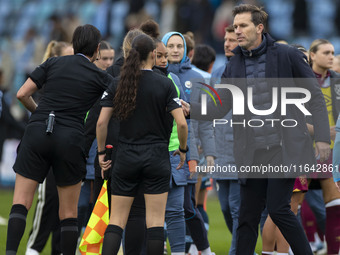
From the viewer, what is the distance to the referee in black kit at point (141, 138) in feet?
19.0

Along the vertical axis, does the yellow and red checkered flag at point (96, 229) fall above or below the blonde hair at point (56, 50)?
below

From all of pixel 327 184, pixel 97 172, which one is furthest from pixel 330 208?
pixel 97 172

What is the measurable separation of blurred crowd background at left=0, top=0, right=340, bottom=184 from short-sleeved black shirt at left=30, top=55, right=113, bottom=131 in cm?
1300

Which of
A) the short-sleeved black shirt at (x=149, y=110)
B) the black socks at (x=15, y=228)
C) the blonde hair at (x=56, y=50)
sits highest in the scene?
the blonde hair at (x=56, y=50)

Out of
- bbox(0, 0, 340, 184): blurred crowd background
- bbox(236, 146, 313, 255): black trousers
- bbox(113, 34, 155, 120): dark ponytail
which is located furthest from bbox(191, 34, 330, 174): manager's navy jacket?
bbox(0, 0, 340, 184): blurred crowd background

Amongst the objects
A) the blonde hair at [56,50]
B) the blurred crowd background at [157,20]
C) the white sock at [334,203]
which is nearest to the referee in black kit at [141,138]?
the white sock at [334,203]

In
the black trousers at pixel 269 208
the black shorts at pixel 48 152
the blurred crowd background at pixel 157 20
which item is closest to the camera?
the black trousers at pixel 269 208

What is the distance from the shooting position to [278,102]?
6.20 metres

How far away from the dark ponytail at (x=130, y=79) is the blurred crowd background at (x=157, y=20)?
1359cm

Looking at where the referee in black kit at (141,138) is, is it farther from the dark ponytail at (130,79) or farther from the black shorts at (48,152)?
the black shorts at (48,152)

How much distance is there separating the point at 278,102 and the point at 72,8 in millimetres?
15773

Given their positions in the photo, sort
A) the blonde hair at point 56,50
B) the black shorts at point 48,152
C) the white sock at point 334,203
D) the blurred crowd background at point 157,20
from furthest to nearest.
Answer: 1. the blurred crowd background at point 157,20
2. the blonde hair at point 56,50
3. the white sock at point 334,203
4. the black shorts at point 48,152

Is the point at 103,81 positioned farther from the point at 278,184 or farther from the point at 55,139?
the point at 278,184

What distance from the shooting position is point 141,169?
581 cm
